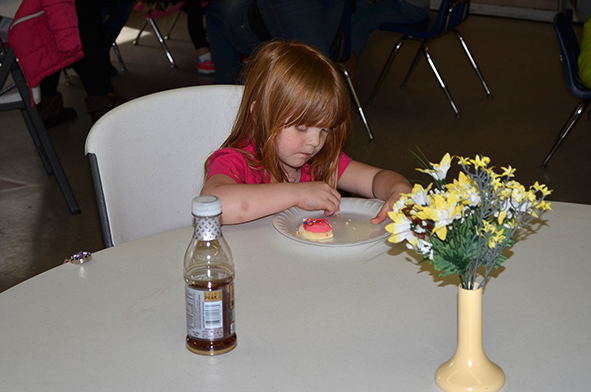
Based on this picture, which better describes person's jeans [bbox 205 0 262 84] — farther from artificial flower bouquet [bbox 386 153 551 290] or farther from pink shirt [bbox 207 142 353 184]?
artificial flower bouquet [bbox 386 153 551 290]

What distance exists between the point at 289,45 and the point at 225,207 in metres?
0.45

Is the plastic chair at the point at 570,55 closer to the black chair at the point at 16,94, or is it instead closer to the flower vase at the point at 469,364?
the black chair at the point at 16,94

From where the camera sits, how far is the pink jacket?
2469 mm

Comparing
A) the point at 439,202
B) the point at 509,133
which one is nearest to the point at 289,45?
the point at 439,202

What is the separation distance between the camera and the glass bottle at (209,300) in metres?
0.73

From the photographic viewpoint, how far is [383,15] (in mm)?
3559

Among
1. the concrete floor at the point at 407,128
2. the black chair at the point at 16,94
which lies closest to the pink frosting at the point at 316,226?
the concrete floor at the point at 407,128

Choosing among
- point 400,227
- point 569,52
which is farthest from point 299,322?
point 569,52

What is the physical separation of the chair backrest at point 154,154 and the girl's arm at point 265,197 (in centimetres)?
19

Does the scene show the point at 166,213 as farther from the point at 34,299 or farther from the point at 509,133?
the point at 509,133

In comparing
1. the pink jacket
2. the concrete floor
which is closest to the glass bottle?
the concrete floor

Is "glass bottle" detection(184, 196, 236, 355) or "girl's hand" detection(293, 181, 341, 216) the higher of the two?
"glass bottle" detection(184, 196, 236, 355)

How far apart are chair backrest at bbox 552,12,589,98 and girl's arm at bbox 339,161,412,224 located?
1.74 meters

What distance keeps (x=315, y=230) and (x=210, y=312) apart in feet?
1.26
